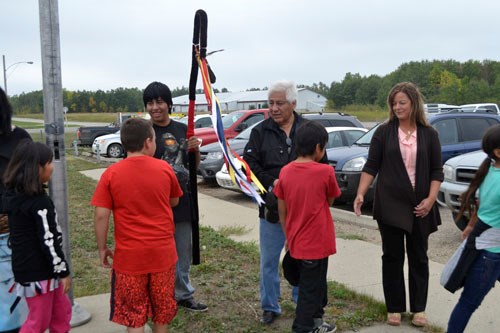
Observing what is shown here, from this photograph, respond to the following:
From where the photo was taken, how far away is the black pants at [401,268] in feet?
13.0

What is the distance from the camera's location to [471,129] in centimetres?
980

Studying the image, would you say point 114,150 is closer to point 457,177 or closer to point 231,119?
point 231,119

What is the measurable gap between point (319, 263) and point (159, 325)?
3.70 feet

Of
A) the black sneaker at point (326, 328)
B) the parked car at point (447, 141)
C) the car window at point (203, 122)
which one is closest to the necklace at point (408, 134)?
the black sneaker at point (326, 328)

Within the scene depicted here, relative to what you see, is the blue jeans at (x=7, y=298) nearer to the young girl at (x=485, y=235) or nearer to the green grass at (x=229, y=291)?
the green grass at (x=229, y=291)

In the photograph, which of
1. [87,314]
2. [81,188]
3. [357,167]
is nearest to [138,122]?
[87,314]

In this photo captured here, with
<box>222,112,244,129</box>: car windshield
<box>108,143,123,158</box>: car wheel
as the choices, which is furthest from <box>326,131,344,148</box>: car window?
<box>108,143,123,158</box>: car wheel

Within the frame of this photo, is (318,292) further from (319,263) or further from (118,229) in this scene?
(118,229)

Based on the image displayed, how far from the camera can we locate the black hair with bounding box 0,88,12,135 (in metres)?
3.04

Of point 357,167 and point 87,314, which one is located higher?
point 357,167

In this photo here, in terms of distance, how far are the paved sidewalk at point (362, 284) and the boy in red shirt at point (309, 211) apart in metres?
0.78

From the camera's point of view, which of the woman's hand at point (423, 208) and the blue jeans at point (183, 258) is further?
the blue jeans at point (183, 258)

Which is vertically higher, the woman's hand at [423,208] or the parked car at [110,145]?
the woman's hand at [423,208]

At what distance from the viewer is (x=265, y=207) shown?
378 cm
